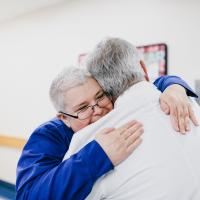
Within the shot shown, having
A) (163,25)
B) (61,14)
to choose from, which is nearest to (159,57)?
(163,25)

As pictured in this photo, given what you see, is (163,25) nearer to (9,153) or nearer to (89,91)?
(89,91)

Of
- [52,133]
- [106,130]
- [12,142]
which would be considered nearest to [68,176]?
[106,130]

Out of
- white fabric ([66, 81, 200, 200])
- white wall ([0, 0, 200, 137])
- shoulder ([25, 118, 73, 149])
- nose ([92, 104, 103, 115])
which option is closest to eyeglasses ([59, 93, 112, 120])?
nose ([92, 104, 103, 115])

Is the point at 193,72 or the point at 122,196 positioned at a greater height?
the point at 122,196

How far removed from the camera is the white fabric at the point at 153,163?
93 centimetres

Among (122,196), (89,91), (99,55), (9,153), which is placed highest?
(99,55)

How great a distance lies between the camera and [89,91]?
1.35 metres

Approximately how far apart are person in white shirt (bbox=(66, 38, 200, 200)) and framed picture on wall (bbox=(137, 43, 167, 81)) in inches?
93.7

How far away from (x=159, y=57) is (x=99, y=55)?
2.38 m

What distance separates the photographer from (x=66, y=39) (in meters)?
4.59

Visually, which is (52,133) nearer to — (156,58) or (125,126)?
(125,126)

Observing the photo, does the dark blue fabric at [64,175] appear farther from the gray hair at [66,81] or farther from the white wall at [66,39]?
the white wall at [66,39]

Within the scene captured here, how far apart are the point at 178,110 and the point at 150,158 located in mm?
261

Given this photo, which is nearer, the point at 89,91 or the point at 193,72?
the point at 89,91
